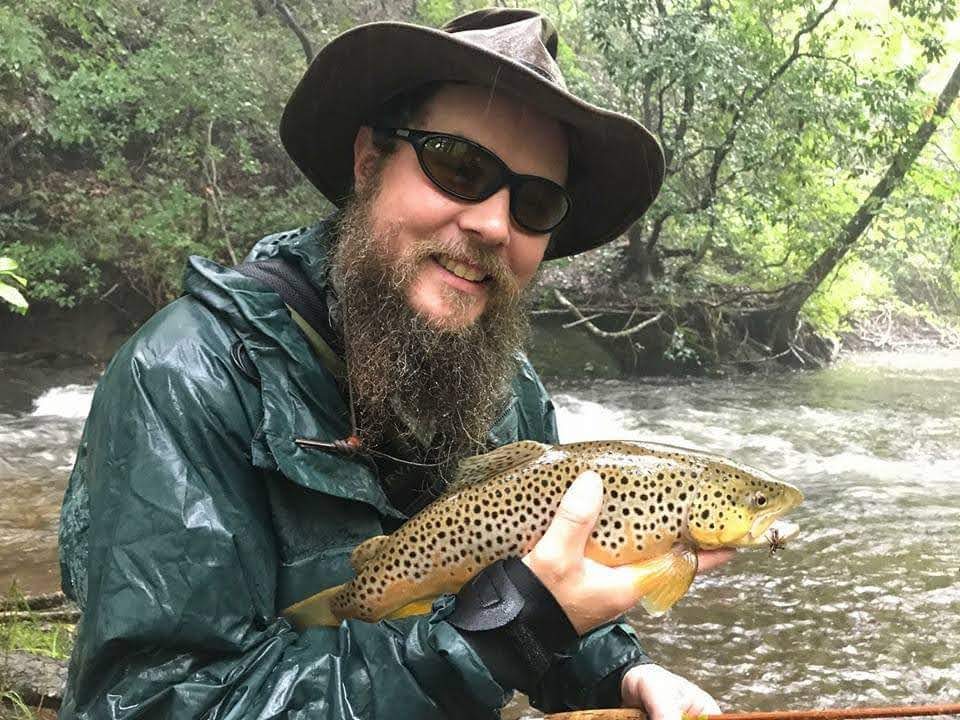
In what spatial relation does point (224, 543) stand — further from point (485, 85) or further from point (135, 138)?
Result: point (135, 138)

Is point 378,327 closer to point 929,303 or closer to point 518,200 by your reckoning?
point 518,200

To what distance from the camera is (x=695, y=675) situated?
4879 millimetres

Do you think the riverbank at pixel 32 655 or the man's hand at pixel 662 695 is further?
the riverbank at pixel 32 655

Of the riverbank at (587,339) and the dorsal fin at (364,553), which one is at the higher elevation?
the dorsal fin at (364,553)

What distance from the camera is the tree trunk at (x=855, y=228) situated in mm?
15555

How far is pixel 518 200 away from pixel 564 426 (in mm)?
10102

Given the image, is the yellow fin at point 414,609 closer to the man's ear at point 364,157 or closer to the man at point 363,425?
the man at point 363,425

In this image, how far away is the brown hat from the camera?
2.12 meters

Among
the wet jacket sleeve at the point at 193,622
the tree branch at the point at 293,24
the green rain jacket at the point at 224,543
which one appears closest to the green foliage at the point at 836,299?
the tree branch at the point at 293,24

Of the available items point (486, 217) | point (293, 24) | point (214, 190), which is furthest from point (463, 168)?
point (293, 24)

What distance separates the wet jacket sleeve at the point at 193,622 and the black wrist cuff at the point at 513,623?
0.05 metres

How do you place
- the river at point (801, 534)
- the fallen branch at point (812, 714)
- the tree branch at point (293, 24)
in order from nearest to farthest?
the fallen branch at point (812, 714) → the river at point (801, 534) → the tree branch at point (293, 24)

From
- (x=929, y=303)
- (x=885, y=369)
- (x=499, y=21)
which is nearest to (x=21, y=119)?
(x=499, y=21)

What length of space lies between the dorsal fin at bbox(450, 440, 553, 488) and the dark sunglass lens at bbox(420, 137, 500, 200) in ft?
2.42
